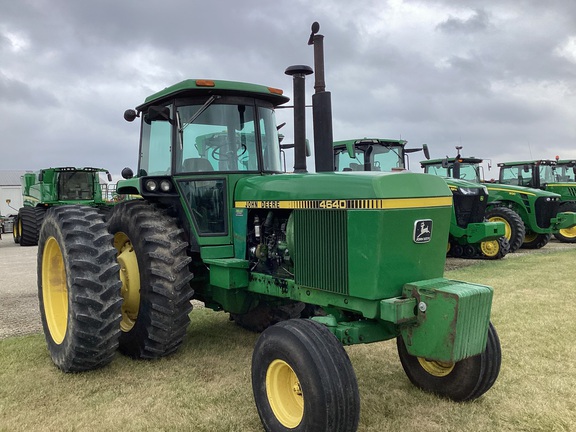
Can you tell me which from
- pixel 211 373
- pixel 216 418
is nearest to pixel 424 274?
pixel 216 418

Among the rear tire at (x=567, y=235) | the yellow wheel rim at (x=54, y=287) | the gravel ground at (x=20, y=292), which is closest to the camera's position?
the yellow wheel rim at (x=54, y=287)

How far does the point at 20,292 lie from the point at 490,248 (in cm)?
833

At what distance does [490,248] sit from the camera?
395 inches

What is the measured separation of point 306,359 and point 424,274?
38.6 inches

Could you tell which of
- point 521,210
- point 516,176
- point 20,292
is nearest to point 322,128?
point 20,292

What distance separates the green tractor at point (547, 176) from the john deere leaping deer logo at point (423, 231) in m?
12.5

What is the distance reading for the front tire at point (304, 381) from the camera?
262cm

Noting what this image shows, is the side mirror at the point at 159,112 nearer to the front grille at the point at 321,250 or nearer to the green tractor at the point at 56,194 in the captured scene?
the front grille at the point at 321,250

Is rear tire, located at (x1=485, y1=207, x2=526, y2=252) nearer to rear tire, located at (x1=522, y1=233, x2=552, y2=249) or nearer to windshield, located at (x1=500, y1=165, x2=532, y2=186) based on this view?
rear tire, located at (x1=522, y1=233, x2=552, y2=249)

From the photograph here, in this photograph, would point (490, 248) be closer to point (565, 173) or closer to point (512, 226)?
point (512, 226)

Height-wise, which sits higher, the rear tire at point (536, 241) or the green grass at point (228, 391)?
the rear tire at point (536, 241)

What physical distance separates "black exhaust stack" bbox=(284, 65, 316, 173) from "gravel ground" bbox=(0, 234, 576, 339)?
3173mm

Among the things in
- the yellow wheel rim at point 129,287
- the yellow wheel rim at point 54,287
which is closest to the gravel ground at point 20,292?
the yellow wheel rim at point 54,287

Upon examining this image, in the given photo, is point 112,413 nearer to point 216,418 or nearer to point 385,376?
point 216,418
